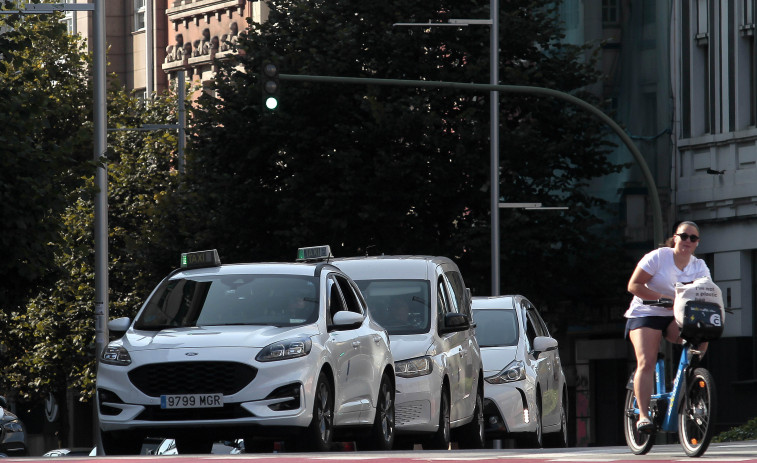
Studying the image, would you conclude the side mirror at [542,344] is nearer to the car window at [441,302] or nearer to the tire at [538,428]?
the tire at [538,428]

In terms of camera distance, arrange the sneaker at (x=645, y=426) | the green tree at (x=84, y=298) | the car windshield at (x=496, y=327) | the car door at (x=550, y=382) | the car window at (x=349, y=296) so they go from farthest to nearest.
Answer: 1. the green tree at (x=84, y=298)
2. the car door at (x=550, y=382)
3. the car windshield at (x=496, y=327)
4. the car window at (x=349, y=296)
5. the sneaker at (x=645, y=426)

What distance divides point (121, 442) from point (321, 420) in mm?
1628

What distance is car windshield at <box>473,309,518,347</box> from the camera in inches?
934

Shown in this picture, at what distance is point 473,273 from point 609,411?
21.0 ft

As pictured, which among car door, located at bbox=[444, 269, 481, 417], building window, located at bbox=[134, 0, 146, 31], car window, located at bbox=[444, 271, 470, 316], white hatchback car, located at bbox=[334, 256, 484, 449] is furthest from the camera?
building window, located at bbox=[134, 0, 146, 31]

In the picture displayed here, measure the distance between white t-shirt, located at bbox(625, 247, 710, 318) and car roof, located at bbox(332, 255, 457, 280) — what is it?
18.8ft

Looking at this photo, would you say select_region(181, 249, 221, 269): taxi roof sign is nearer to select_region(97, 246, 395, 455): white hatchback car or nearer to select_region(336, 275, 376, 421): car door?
select_region(97, 246, 395, 455): white hatchback car

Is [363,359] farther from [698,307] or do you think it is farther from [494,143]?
[494,143]

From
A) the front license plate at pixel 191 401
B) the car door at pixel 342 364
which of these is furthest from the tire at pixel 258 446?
the front license plate at pixel 191 401

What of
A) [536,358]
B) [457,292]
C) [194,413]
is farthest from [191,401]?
[536,358]

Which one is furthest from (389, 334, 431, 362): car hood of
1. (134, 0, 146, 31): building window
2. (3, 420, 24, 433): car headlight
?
(134, 0, 146, 31): building window

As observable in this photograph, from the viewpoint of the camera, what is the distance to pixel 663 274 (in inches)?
562

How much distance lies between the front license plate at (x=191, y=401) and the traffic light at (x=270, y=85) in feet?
50.4

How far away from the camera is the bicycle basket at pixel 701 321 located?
13.6m
